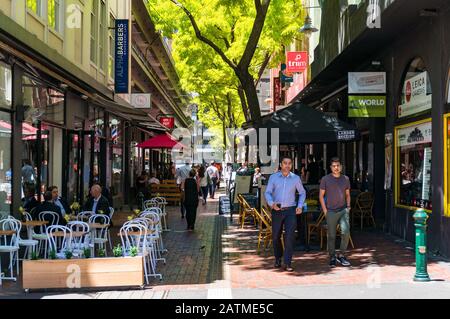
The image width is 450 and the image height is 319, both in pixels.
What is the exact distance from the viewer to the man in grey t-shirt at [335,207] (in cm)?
975

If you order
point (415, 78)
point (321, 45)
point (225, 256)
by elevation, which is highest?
point (321, 45)

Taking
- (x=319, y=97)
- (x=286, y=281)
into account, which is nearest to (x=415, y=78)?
(x=286, y=281)

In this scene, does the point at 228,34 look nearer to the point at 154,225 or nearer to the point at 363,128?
the point at 363,128

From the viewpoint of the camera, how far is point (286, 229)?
9.54 m

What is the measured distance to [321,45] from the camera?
62.3 ft

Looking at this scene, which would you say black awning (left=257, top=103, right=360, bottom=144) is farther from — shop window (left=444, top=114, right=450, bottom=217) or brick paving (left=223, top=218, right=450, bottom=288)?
brick paving (left=223, top=218, right=450, bottom=288)

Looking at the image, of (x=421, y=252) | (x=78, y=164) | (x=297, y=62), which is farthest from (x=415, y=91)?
(x=297, y=62)

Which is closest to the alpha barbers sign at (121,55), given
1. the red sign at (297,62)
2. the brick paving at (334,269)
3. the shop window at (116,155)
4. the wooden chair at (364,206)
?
the shop window at (116,155)

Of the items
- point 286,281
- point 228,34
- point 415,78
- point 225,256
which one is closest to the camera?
point 286,281

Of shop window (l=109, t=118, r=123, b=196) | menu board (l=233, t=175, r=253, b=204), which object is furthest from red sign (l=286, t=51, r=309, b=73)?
shop window (l=109, t=118, r=123, b=196)

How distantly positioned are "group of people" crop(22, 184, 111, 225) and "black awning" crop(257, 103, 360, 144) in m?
3.76

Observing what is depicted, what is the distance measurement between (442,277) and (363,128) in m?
8.88

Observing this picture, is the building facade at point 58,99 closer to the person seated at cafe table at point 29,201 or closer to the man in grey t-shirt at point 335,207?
the person seated at cafe table at point 29,201
